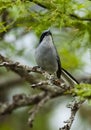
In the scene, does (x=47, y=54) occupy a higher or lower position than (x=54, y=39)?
higher

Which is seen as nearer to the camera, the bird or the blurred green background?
the blurred green background

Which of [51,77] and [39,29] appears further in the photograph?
[39,29]

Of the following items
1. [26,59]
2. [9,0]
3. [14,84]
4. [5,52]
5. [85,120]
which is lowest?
[85,120]

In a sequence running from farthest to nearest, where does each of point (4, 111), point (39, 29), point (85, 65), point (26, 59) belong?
point (26, 59)
point (4, 111)
point (85, 65)
point (39, 29)

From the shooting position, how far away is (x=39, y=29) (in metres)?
2.23

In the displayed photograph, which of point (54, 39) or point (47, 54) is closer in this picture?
point (47, 54)

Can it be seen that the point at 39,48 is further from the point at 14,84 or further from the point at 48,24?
the point at 14,84

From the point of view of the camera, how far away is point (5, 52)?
3.26 metres

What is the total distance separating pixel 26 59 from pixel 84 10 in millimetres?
1612

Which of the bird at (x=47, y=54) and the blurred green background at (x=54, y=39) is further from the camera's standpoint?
the bird at (x=47, y=54)

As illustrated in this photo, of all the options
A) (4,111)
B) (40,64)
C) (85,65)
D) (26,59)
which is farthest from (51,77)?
(26,59)

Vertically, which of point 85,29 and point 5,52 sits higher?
point 85,29

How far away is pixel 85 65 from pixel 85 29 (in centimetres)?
82

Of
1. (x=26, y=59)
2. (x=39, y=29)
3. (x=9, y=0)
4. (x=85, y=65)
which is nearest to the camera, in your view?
(x=9, y=0)
